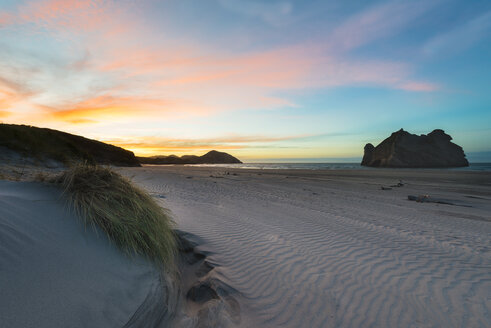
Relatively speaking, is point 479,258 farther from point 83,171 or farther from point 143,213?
point 83,171

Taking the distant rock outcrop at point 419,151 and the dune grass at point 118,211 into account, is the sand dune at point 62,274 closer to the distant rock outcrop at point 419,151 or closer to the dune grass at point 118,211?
the dune grass at point 118,211

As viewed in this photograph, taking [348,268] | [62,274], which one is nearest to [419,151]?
[348,268]

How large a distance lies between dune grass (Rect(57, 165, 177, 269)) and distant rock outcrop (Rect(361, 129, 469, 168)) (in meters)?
70.1

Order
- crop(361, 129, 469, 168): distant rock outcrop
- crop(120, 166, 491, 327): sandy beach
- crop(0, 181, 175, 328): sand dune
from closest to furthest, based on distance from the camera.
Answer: crop(0, 181, 175, 328): sand dune
crop(120, 166, 491, 327): sandy beach
crop(361, 129, 469, 168): distant rock outcrop

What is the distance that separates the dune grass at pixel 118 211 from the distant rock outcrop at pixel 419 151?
70.1 m

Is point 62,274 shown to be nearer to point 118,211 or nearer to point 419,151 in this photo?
point 118,211

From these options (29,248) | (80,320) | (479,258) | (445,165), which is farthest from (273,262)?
(445,165)

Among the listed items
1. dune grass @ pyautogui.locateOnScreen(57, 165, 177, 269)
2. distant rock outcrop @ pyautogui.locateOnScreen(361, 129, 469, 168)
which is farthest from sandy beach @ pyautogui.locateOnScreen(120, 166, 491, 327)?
distant rock outcrop @ pyautogui.locateOnScreen(361, 129, 469, 168)

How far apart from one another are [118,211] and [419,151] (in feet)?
257

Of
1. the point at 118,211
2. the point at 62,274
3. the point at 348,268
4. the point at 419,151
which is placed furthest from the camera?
→ the point at 419,151

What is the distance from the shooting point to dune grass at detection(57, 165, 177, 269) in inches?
102

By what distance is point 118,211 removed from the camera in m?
2.87

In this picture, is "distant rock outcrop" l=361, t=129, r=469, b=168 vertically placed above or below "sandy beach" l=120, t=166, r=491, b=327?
above

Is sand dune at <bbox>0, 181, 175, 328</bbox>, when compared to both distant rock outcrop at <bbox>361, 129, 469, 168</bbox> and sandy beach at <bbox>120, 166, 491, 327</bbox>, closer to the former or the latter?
sandy beach at <bbox>120, 166, 491, 327</bbox>
